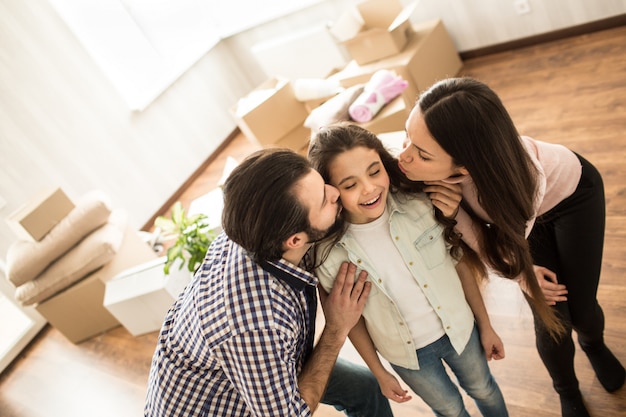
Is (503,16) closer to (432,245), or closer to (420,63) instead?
(420,63)

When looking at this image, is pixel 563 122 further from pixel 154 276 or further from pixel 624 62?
pixel 154 276

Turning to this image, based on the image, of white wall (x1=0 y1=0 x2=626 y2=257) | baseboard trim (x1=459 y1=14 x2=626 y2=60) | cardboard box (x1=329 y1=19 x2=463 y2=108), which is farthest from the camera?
white wall (x1=0 y1=0 x2=626 y2=257)

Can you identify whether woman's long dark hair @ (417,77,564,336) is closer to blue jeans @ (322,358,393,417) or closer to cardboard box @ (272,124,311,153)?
blue jeans @ (322,358,393,417)

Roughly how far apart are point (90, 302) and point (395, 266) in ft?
8.09

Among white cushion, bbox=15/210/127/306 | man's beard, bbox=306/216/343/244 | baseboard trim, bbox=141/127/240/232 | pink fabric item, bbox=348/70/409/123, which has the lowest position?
baseboard trim, bbox=141/127/240/232

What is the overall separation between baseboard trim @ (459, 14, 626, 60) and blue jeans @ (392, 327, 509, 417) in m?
2.67

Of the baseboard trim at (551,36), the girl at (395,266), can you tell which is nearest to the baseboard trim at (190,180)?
the baseboard trim at (551,36)

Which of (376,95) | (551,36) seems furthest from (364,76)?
(551,36)

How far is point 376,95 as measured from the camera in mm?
2883

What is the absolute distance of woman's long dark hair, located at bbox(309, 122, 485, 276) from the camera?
1163mm

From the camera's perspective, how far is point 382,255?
1210 millimetres

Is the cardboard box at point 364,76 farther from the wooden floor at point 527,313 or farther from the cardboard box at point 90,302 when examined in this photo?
the cardboard box at point 90,302

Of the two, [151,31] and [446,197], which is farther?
[151,31]

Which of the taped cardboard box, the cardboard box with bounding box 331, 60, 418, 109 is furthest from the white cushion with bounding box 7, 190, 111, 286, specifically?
the cardboard box with bounding box 331, 60, 418, 109
